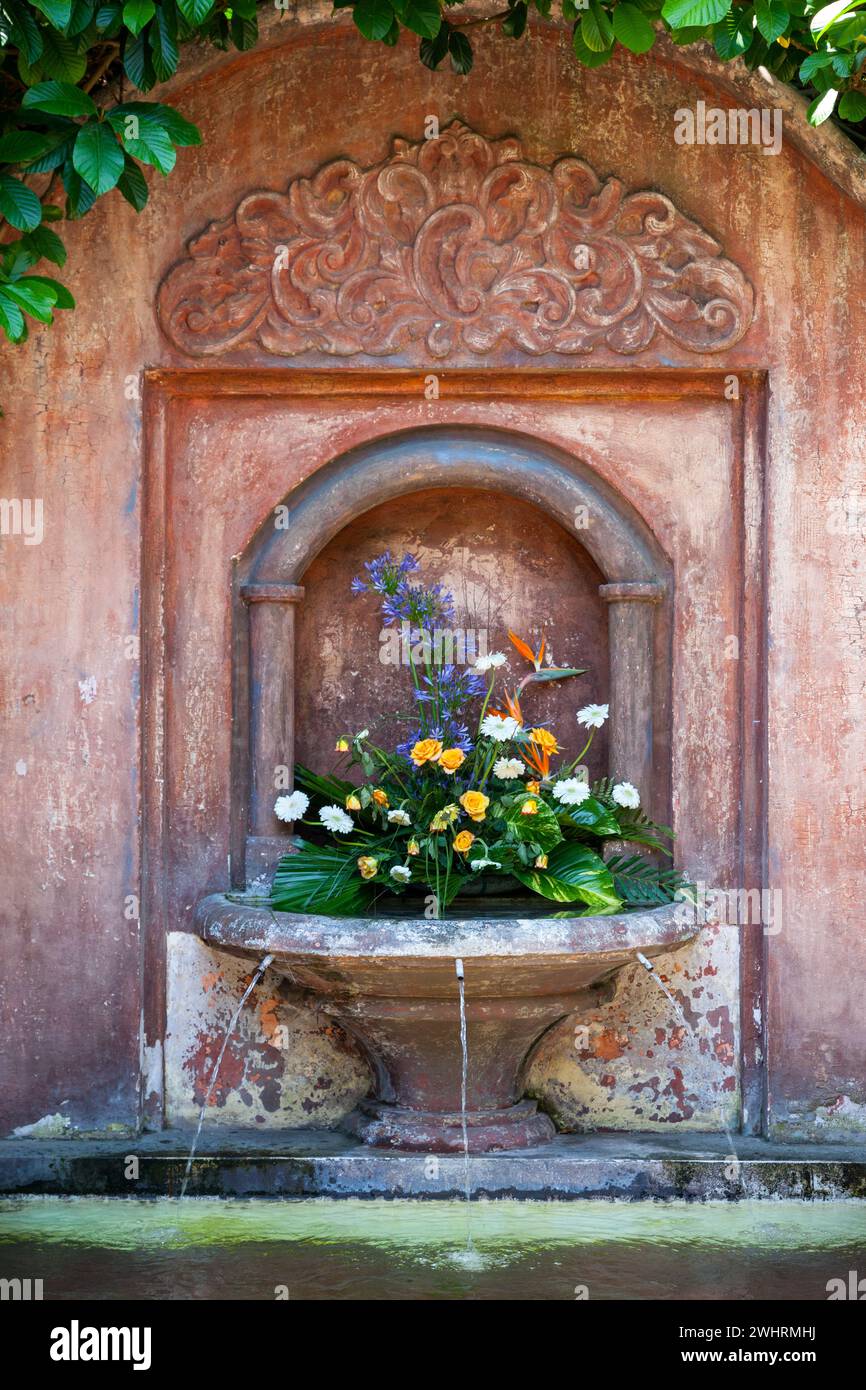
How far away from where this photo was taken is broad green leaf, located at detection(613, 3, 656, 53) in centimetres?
431

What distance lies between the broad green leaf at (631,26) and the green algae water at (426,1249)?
3178 mm

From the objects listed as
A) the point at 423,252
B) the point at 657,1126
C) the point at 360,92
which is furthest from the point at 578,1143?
the point at 360,92

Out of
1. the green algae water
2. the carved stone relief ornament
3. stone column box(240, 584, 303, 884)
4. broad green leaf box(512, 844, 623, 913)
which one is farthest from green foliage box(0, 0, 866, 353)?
the green algae water

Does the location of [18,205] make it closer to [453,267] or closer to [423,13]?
[423,13]

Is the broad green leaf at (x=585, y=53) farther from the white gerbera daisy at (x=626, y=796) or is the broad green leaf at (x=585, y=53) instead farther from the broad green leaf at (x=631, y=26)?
the white gerbera daisy at (x=626, y=796)

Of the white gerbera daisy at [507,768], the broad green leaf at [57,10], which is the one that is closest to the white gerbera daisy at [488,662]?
the white gerbera daisy at [507,768]

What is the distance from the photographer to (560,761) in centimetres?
538

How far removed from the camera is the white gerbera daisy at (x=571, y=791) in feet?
16.0

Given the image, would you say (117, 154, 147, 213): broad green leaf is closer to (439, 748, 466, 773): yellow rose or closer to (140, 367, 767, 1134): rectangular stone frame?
(140, 367, 767, 1134): rectangular stone frame

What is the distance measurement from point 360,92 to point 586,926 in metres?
2.61

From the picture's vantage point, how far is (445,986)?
4.59 metres

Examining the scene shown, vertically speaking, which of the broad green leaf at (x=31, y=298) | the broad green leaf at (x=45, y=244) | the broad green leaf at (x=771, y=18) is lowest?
the broad green leaf at (x=31, y=298)

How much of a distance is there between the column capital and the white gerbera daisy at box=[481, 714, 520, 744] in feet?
1.70

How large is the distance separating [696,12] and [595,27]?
0.60 meters
